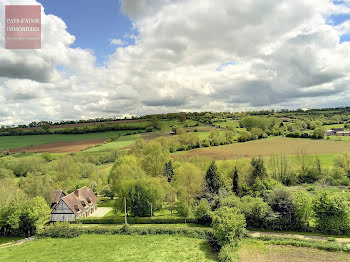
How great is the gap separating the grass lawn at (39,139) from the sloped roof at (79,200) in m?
48.9

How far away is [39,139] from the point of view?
8962cm

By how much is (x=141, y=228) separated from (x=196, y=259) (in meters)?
11.1

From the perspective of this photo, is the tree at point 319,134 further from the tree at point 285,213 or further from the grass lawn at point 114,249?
the grass lawn at point 114,249

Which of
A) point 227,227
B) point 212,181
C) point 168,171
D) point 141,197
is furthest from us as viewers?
point 168,171

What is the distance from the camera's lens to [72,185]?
48344 millimetres

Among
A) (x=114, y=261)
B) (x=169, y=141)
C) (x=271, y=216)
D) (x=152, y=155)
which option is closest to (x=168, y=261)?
(x=114, y=261)

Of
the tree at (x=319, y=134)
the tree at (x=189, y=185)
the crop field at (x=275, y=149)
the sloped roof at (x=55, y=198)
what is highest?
the tree at (x=319, y=134)

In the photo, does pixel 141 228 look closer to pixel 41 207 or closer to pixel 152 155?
pixel 41 207

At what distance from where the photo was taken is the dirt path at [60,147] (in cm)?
7250

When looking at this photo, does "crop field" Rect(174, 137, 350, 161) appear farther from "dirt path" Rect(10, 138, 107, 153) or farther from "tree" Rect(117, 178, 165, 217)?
"dirt path" Rect(10, 138, 107, 153)

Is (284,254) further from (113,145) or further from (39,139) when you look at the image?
(39,139)

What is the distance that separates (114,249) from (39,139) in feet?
268

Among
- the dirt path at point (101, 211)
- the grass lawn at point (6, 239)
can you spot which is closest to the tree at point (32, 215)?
the grass lawn at point (6, 239)

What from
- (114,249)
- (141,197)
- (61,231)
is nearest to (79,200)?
(61,231)
